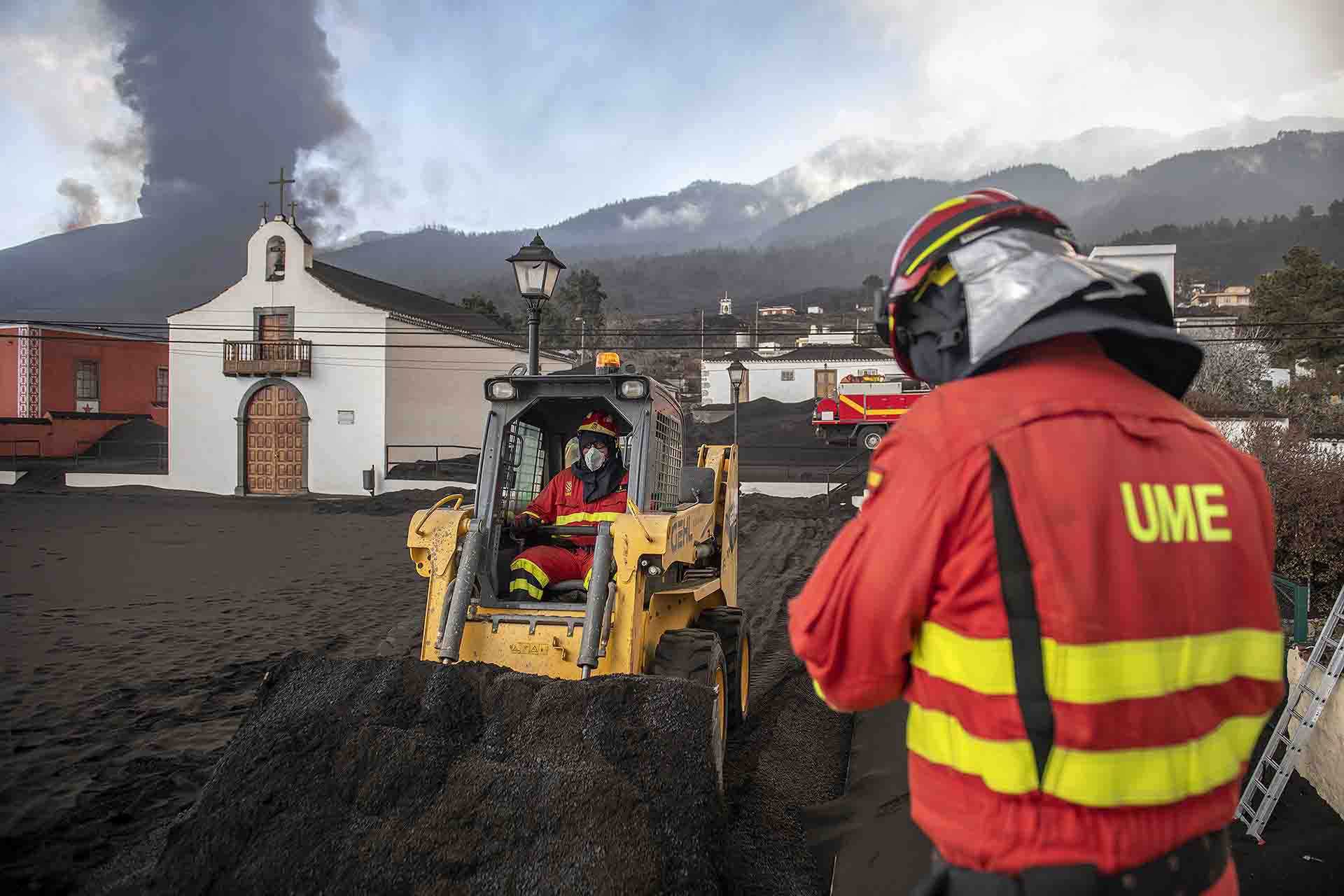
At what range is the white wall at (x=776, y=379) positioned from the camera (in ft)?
166

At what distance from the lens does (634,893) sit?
2770mm

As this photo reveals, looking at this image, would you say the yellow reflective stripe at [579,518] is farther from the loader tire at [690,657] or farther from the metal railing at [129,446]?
the metal railing at [129,446]

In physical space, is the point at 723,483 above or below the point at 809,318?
below

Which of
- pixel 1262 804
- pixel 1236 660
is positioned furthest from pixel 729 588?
pixel 1236 660

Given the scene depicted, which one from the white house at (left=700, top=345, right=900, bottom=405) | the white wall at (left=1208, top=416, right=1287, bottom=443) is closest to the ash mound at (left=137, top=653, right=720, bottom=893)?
the white wall at (left=1208, top=416, right=1287, bottom=443)

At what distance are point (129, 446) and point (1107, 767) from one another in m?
41.5

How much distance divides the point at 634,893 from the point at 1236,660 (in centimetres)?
198

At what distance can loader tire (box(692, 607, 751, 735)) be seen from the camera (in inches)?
235

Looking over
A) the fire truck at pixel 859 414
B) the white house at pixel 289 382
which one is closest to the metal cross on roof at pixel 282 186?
the white house at pixel 289 382

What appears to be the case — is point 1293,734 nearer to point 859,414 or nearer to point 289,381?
point 859,414

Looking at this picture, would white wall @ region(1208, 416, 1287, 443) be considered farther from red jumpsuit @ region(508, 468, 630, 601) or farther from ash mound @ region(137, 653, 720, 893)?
ash mound @ region(137, 653, 720, 893)

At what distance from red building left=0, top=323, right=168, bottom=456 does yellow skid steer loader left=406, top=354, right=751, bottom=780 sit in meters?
33.9

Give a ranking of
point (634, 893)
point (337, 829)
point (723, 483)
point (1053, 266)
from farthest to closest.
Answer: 1. point (723, 483)
2. point (337, 829)
3. point (634, 893)
4. point (1053, 266)

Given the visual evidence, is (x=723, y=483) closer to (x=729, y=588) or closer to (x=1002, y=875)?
(x=729, y=588)
